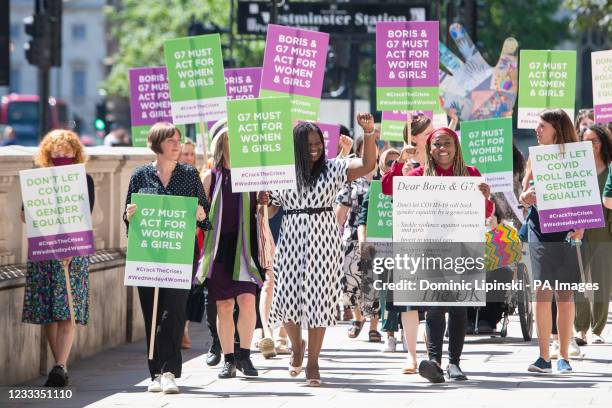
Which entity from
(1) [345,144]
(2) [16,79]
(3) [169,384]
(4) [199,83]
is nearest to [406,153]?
(1) [345,144]

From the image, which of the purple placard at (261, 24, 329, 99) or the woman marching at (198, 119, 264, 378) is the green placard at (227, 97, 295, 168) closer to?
the woman marching at (198, 119, 264, 378)

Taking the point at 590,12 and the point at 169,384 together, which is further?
the point at 590,12

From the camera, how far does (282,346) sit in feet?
42.5

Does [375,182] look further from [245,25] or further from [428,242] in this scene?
[245,25]

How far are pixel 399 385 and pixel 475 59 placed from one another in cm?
769

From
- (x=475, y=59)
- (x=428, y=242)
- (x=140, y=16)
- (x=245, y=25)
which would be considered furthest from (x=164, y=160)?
(x=140, y=16)

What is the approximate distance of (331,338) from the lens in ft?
46.6

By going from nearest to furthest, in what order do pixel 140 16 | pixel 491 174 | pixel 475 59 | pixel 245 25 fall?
pixel 491 174 < pixel 475 59 < pixel 245 25 < pixel 140 16

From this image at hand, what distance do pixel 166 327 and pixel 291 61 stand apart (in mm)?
3924

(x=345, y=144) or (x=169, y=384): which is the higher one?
(x=345, y=144)

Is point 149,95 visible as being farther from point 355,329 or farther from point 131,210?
point 131,210

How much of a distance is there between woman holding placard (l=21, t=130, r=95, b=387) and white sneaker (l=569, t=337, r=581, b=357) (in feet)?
11.9

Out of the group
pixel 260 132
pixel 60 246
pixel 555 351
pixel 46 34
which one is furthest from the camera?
pixel 46 34

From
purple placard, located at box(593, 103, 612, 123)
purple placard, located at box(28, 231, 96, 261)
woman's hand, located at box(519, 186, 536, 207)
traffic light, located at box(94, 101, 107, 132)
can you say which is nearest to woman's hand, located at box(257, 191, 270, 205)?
purple placard, located at box(28, 231, 96, 261)
